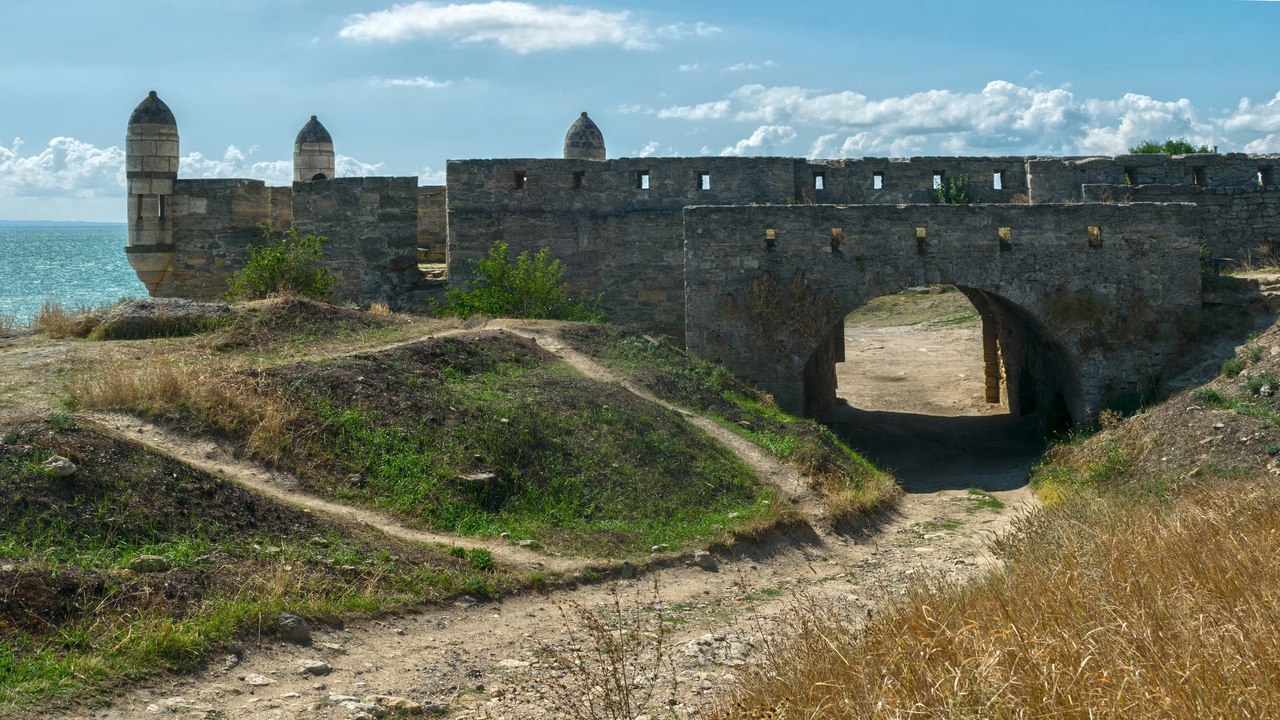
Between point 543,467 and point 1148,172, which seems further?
point 1148,172

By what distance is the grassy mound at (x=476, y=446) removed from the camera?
1053cm

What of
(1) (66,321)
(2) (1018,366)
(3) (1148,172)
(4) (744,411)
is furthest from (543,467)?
(3) (1148,172)

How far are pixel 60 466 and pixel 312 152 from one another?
18.4m

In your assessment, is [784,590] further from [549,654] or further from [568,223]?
[568,223]

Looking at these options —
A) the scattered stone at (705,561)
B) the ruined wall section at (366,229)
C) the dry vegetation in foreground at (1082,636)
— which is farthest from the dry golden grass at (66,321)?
the dry vegetation in foreground at (1082,636)

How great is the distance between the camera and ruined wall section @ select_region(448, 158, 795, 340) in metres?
19.8

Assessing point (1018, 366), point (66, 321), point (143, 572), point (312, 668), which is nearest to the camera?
point (312, 668)

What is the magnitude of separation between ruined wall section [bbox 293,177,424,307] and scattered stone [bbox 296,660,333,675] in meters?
Answer: 14.2

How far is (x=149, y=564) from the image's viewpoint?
7957 mm

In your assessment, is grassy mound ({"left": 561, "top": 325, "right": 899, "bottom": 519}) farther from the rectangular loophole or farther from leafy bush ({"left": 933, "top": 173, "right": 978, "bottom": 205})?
leafy bush ({"left": 933, "top": 173, "right": 978, "bottom": 205})

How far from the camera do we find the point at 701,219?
17109 mm

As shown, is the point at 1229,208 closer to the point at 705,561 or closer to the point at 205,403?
the point at 705,561

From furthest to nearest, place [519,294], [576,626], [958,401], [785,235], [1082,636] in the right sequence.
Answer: [958,401] → [519,294] → [785,235] → [576,626] → [1082,636]

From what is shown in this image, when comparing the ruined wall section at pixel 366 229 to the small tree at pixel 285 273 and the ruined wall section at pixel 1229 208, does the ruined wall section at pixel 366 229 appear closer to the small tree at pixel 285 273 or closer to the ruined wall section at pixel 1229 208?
the small tree at pixel 285 273
